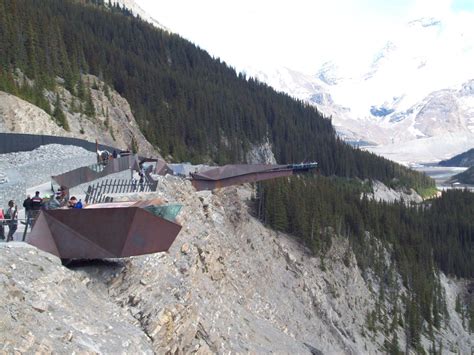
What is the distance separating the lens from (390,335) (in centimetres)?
7231

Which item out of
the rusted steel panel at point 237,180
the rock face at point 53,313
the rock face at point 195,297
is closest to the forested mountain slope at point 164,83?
the rusted steel panel at point 237,180

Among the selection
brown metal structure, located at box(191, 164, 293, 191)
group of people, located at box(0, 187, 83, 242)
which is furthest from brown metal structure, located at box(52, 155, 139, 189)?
brown metal structure, located at box(191, 164, 293, 191)

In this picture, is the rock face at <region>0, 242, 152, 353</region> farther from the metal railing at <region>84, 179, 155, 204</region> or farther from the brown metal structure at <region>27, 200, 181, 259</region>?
the metal railing at <region>84, 179, 155, 204</region>

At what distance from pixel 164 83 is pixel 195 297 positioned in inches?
4533

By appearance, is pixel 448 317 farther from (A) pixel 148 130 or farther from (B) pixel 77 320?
(B) pixel 77 320

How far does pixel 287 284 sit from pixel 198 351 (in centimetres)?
3497

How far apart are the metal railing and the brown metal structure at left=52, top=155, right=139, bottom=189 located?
644 mm

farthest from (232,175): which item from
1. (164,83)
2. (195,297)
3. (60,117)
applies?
(164,83)

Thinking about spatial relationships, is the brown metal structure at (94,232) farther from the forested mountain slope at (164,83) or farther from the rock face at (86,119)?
the forested mountain slope at (164,83)

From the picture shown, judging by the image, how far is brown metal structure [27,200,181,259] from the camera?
19984mm

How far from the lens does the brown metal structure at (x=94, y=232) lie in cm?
1998

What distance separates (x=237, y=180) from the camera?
66250 mm

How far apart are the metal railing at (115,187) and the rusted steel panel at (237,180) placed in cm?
1942

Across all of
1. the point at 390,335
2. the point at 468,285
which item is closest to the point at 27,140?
the point at 390,335
